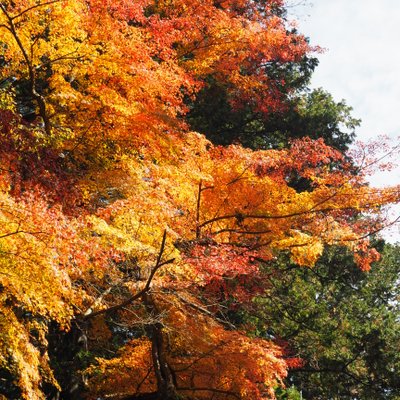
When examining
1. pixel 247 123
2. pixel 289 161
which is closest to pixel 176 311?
pixel 289 161

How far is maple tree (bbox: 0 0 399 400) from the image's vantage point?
28.8ft

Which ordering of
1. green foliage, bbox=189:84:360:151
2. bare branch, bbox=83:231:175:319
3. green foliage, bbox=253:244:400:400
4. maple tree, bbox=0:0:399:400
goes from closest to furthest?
1. bare branch, bbox=83:231:175:319
2. maple tree, bbox=0:0:399:400
3. green foliage, bbox=253:244:400:400
4. green foliage, bbox=189:84:360:151

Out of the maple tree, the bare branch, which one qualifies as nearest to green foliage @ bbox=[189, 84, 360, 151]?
the maple tree

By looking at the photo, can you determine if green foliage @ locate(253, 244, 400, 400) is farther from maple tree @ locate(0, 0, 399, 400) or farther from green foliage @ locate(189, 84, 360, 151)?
green foliage @ locate(189, 84, 360, 151)

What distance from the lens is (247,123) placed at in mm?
18203

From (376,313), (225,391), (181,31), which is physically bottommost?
(225,391)

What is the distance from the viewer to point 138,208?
834 cm

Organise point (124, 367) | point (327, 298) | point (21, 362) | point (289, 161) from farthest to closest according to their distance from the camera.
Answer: point (327, 298) → point (289, 161) → point (124, 367) → point (21, 362)

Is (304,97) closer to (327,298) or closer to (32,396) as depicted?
(327,298)

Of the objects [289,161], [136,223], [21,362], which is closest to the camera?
[21,362]

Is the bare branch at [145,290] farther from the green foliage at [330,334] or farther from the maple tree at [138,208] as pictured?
the green foliage at [330,334]

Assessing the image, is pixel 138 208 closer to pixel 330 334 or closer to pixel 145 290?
pixel 145 290

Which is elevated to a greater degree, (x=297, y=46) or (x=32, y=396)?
(x=297, y=46)

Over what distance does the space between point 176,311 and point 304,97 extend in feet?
34.8
